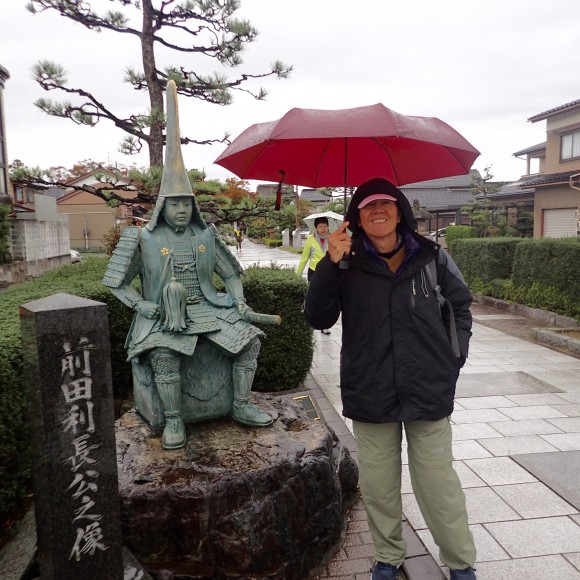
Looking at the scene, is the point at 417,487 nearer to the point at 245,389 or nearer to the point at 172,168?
the point at 245,389

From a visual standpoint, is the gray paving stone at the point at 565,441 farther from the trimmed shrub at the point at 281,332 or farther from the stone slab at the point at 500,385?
the trimmed shrub at the point at 281,332

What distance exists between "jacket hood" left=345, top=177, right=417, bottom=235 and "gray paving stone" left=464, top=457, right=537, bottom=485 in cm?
250

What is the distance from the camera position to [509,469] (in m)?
4.20

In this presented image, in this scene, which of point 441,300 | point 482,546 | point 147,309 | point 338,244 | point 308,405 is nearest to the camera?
point 338,244

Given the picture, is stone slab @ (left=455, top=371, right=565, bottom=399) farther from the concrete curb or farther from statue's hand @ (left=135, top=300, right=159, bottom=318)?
statue's hand @ (left=135, top=300, right=159, bottom=318)

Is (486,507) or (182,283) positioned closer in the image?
(182,283)

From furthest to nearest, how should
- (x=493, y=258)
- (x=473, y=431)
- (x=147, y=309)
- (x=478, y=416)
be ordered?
(x=493, y=258)
(x=478, y=416)
(x=473, y=431)
(x=147, y=309)

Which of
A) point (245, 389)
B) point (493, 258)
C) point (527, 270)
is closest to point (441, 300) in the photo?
point (245, 389)

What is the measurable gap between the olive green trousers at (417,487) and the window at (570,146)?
66.4 ft

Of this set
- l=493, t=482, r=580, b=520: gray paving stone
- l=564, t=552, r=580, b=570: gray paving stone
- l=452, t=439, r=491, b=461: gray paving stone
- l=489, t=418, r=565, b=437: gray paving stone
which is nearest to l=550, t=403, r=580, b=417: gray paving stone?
l=489, t=418, r=565, b=437: gray paving stone

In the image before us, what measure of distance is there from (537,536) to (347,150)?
275 cm

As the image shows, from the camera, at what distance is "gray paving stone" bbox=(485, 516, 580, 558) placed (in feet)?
10.3

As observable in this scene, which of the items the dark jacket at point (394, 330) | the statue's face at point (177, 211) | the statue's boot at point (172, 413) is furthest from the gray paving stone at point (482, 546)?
the statue's face at point (177, 211)

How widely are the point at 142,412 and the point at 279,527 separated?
1237 millimetres
